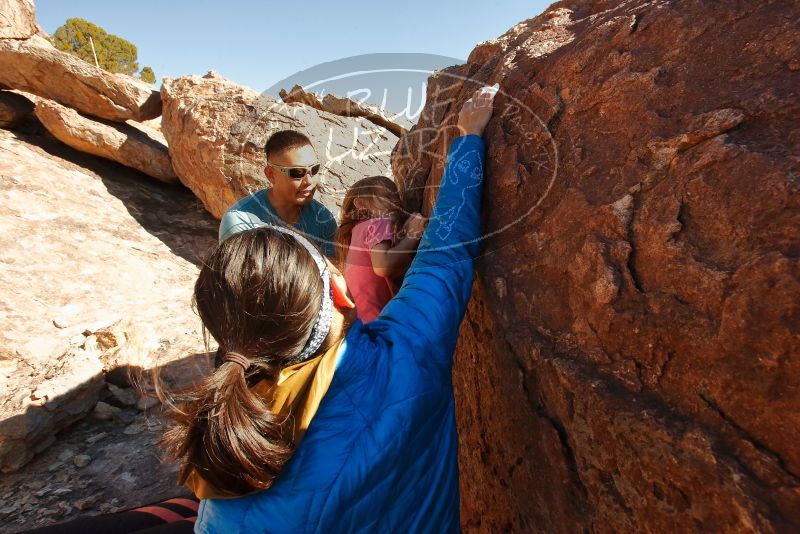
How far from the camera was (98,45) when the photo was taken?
22.8 meters

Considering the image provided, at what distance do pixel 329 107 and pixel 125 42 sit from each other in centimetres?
2473

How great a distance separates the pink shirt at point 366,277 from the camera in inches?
70.0

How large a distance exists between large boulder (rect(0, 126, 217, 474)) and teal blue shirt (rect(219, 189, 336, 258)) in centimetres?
163

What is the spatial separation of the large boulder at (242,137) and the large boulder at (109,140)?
0.86 meters

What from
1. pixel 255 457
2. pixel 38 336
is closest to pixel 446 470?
pixel 255 457

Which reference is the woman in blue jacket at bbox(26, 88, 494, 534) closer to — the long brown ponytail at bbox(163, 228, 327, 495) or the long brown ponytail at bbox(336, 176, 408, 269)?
the long brown ponytail at bbox(163, 228, 327, 495)

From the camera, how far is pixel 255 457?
2.51ft

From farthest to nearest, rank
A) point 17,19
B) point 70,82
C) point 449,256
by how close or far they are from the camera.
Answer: point 17,19 → point 70,82 → point 449,256

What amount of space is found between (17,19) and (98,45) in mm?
19430

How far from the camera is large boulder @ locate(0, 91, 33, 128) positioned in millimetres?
6531

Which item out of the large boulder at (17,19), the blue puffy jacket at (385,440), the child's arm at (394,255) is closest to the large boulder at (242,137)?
the large boulder at (17,19)

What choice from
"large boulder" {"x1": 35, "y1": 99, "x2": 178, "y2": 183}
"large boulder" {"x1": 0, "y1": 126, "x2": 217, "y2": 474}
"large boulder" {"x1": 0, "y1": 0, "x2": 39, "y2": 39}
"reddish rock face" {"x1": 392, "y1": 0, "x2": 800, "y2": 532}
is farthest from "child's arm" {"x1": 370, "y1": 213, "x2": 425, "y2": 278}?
"large boulder" {"x1": 0, "y1": 0, "x2": 39, "y2": 39}

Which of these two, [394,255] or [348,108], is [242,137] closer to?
[348,108]

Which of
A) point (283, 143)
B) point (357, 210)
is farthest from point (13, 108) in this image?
point (357, 210)
